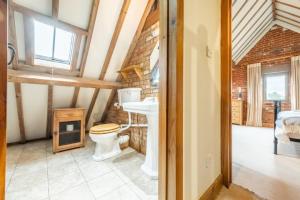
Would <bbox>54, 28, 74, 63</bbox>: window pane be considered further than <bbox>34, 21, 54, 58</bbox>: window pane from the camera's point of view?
Yes

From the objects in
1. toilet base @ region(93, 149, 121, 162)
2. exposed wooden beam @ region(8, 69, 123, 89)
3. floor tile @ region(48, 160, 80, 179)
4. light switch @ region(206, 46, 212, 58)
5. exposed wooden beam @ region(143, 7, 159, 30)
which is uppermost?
exposed wooden beam @ region(143, 7, 159, 30)

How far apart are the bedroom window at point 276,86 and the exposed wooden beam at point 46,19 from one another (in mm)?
5182

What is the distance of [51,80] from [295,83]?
572 centimetres

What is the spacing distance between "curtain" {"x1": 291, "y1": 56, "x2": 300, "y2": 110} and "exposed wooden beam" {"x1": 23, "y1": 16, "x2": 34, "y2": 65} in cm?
580

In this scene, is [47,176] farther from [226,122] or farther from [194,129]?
[226,122]

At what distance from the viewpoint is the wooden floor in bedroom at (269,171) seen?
1292 millimetres

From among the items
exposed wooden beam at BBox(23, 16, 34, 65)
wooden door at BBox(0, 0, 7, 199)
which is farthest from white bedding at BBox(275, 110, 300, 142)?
exposed wooden beam at BBox(23, 16, 34, 65)

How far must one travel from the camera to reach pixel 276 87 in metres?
4.36

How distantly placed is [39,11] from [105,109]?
218 centimetres

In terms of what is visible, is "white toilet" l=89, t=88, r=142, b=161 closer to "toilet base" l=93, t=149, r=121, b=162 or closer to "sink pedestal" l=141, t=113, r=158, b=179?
"toilet base" l=93, t=149, r=121, b=162

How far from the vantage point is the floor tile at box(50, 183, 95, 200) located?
1.31 meters

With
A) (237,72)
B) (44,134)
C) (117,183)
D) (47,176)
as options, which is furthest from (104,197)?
(237,72)

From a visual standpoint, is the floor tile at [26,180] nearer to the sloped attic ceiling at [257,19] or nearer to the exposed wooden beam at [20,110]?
the exposed wooden beam at [20,110]

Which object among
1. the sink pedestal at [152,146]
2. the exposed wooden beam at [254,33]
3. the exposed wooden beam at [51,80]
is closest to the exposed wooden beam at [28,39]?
the exposed wooden beam at [51,80]
